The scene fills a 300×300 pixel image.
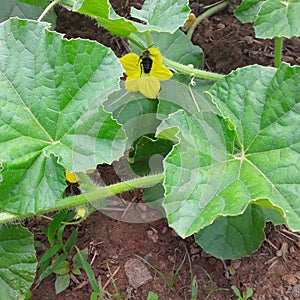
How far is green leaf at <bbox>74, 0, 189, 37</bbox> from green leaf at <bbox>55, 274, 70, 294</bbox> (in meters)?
1.04

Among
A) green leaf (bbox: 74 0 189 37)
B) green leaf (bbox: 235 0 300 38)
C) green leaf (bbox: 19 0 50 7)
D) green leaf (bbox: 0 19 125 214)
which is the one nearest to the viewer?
green leaf (bbox: 0 19 125 214)

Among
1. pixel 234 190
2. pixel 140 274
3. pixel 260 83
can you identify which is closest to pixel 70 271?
pixel 140 274

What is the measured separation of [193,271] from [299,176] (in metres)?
0.83

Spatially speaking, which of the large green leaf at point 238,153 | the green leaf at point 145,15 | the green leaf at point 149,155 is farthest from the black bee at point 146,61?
the large green leaf at point 238,153

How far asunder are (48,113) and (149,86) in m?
0.63

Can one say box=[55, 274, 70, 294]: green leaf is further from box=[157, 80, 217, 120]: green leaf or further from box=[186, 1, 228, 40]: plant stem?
box=[186, 1, 228, 40]: plant stem

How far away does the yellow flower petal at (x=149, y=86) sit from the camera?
2.44 m

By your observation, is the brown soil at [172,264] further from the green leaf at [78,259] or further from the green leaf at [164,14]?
the green leaf at [164,14]

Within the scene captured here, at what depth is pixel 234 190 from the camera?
5.99ft

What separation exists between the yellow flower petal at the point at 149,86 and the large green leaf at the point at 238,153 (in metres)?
0.44

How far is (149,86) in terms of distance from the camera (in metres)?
2.46

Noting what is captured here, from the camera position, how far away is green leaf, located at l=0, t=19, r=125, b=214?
→ 189 cm

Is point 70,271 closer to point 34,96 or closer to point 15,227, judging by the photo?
point 15,227

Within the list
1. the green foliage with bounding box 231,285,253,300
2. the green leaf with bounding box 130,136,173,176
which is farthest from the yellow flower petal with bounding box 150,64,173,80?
the green foliage with bounding box 231,285,253,300
